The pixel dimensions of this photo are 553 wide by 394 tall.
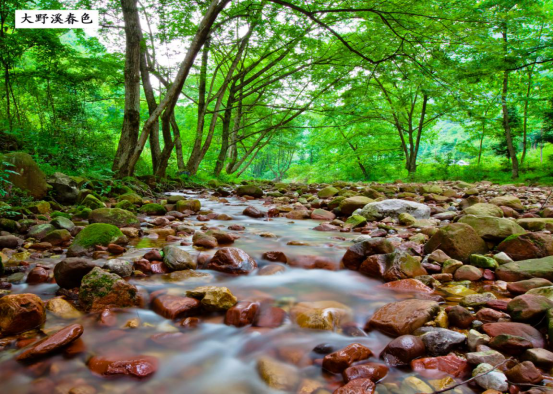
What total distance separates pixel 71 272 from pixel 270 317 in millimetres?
1558

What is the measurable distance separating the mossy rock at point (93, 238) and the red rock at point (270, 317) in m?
2.10

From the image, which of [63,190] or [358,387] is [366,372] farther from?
[63,190]

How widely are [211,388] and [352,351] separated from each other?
0.77 meters

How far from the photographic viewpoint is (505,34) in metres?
13.9

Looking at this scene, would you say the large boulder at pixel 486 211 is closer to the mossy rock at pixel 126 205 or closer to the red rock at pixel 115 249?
the red rock at pixel 115 249

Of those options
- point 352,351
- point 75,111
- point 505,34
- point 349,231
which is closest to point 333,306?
point 352,351

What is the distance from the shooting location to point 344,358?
65.1 inches

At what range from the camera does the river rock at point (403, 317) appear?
6.38 feet

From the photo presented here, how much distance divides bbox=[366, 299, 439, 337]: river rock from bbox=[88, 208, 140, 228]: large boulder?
145 inches

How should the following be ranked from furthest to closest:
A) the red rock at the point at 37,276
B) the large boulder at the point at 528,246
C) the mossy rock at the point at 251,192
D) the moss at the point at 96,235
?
the mossy rock at the point at 251,192 < the moss at the point at 96,235 < the large boulder at the point at 528,246 < the red rock at the point at 37,276

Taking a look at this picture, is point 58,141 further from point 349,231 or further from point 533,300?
point 533,300

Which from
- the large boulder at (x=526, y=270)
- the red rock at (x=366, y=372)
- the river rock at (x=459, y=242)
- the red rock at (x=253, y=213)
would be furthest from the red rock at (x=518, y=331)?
the red rock at (x=253, y=213)

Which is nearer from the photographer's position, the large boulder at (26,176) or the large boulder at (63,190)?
the large boulder at (26,176)

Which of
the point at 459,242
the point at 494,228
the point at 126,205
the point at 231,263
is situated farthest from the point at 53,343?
the point at 126,205
